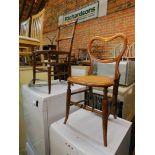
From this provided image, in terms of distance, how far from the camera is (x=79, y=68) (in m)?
3.07

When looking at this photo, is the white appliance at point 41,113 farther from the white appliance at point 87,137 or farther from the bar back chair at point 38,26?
the bar back chair at point 38,26

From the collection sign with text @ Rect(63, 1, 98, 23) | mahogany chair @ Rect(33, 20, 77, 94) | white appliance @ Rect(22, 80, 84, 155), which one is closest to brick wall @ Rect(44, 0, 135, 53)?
sign with text @ Rect(63, 1, 98, 23)

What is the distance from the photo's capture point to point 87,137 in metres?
0.98

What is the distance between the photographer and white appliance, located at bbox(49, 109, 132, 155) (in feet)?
2.86

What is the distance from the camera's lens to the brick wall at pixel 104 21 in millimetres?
3369

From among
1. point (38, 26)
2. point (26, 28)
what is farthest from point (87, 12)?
point (38, 26)

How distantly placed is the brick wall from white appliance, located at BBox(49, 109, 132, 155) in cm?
267

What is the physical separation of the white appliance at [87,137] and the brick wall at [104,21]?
2.67 meters

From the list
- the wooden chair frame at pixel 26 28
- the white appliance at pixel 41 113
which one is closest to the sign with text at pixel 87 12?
the wooden chair frame at pixel 26 28

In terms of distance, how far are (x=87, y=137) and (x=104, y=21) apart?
354 cm

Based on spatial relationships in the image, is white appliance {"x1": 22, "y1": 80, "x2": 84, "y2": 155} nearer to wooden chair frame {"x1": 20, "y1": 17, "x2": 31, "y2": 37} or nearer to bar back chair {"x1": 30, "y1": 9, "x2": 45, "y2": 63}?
bar back chair {"x1": 30, "y1": 9, "x2": 45, "y2": 63}
